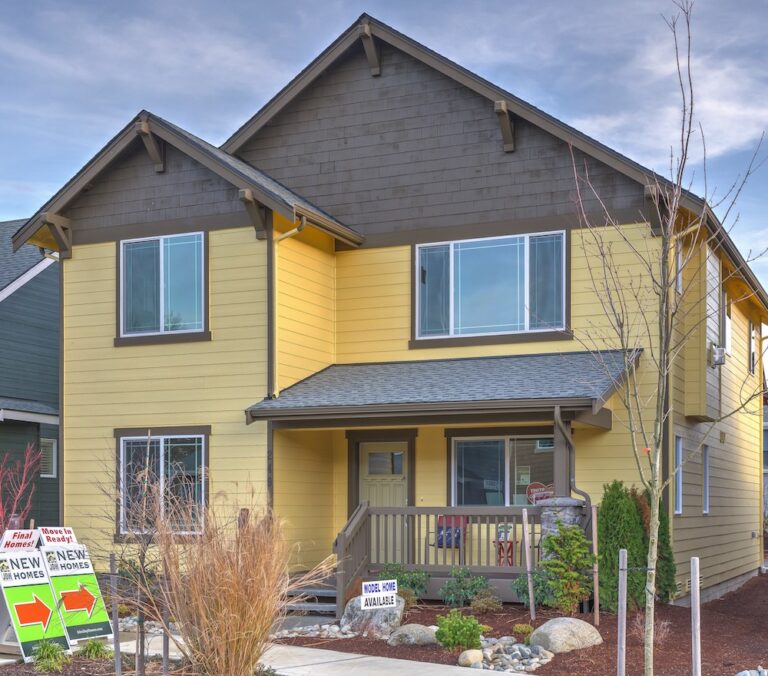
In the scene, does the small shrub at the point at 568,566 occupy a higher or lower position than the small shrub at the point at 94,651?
higher

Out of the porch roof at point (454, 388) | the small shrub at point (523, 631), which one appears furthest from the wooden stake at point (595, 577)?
the porch roof at point (454, 388)

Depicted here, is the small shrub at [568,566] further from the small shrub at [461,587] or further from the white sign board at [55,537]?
the white sign board at [55,537]

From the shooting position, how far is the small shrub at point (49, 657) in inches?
428

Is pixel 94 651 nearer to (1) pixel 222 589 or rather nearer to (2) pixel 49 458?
(1) pixel 222 589

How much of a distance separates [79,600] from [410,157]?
875 centimetres

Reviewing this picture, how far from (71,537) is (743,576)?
14902 millimetres

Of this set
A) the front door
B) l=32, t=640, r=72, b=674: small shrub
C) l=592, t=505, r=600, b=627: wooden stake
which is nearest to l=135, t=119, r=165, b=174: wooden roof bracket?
the front door

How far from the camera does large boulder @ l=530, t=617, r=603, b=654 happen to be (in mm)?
11086

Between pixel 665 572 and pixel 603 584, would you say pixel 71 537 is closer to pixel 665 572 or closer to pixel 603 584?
pixel 603 584

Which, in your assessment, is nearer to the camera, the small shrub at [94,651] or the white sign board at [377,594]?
the white sign board at [377,594]

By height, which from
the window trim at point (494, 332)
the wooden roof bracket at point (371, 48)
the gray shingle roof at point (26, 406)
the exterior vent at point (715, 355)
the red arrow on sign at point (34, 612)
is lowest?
the red arrow on sign at point (34, 612)

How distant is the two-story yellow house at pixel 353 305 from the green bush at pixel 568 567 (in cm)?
172

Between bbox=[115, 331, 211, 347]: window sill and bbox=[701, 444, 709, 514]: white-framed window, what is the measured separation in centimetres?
870

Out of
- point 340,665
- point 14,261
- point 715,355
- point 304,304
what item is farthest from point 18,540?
point 14,261
